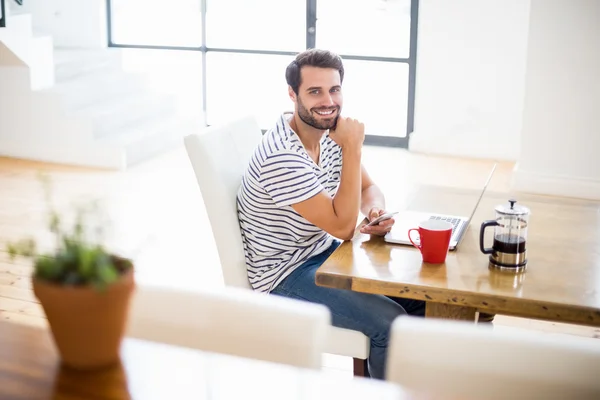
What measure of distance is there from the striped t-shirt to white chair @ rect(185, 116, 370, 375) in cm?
4

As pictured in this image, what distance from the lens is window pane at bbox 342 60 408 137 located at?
6703 mm

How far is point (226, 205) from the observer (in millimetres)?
2357

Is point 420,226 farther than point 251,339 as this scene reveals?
Yes

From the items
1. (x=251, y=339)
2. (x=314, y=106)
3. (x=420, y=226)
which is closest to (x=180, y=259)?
(x=314, y=106)

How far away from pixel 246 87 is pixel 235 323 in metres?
5.92

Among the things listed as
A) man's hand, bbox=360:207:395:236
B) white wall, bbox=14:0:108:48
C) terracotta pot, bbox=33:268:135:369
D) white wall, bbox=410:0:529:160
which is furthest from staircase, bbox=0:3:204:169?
terracotta pot, bbox=33:268:135:369

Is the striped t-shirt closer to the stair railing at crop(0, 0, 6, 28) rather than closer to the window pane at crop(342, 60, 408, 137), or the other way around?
the stair railing at crop(0, 0, 6, 28)

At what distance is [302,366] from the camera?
1.46m

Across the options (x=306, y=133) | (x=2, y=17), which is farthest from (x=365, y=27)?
(x=306, y=133)

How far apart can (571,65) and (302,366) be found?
4.27 m

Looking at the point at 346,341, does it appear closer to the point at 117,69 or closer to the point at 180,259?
the point at 180,259

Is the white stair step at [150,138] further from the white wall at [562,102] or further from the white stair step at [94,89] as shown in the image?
the white wall at [562,102]

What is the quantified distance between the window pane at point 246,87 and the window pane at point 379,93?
620 mm

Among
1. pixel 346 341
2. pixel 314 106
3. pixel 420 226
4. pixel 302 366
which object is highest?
pixel 314 106
